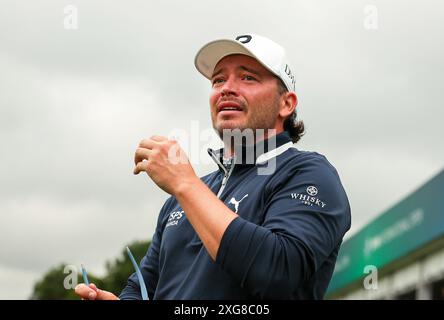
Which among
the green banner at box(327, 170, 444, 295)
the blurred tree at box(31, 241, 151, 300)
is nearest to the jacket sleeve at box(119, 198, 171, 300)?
the green banner at box(327, 170, 444, 295)

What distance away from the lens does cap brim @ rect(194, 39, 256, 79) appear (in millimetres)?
4184

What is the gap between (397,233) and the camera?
29141mm

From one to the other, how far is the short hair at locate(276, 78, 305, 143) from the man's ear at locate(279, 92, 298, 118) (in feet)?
0.14

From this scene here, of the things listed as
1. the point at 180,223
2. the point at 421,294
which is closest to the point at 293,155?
the point at 180,223

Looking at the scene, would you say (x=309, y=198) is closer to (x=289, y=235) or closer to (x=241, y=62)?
(x=289, y=235)

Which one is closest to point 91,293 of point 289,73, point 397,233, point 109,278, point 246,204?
point 246,204

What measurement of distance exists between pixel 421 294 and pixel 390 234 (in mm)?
5017

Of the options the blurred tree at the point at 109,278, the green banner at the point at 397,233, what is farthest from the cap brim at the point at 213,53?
the blurred tree at the point at 109,278

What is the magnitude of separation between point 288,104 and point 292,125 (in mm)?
334

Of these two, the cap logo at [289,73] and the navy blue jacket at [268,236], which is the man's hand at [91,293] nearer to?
the navy blue jacket at [268,236]

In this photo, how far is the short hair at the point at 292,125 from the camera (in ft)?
14.1

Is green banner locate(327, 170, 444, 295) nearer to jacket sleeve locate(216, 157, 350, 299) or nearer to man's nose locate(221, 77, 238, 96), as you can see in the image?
man's nose locate(221, 77, 238, 96)

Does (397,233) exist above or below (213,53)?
below
